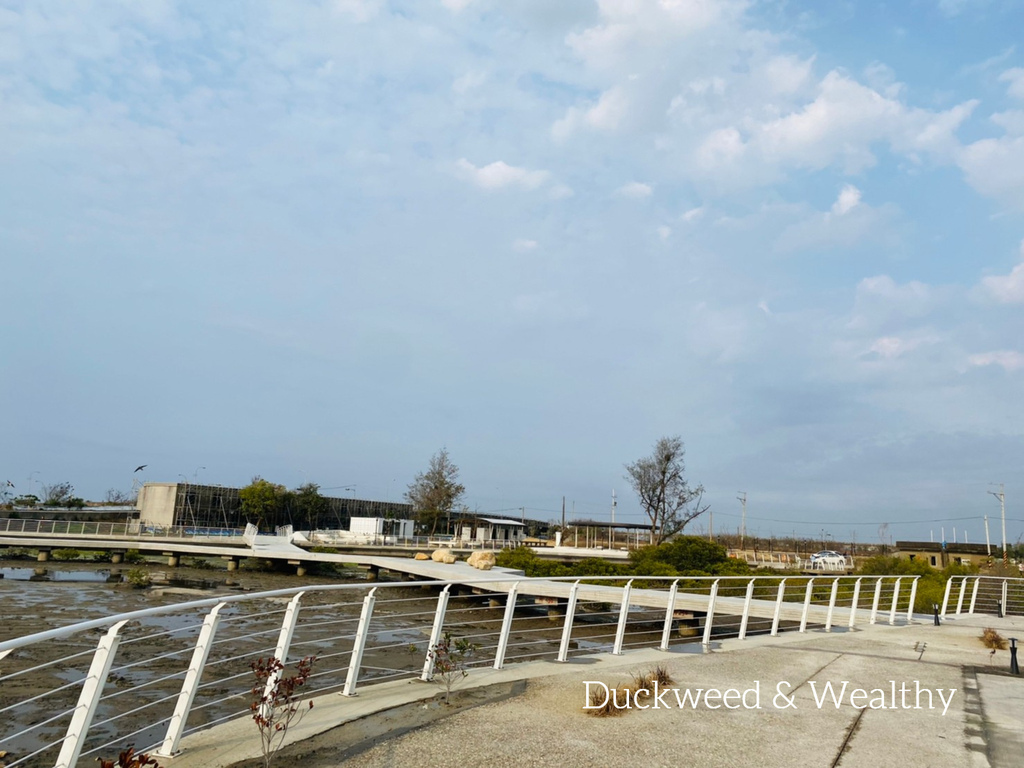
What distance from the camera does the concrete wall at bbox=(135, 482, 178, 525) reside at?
56.3 meters

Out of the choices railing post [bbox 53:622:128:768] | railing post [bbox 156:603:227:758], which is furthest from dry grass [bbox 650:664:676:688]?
railing post [bbox 53:622:128:768]

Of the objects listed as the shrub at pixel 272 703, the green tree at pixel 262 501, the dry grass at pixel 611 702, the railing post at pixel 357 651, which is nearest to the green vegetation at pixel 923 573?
the dry grass at pixel 611 702

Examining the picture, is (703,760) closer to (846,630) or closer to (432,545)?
(846,630)

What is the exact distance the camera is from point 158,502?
2255 inches

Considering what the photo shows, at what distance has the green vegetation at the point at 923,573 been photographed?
19766 mm

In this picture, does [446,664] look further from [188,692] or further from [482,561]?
[482,561]

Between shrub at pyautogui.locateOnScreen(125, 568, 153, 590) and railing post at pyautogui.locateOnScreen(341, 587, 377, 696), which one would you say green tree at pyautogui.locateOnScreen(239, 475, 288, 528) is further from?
railing post at pyautogui.locateOnScreen(341, 587, 377, 696)

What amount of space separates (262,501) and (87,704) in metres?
57.5

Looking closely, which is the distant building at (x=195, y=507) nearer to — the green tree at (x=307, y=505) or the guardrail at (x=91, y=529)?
the green tree at (x=307, y=505)

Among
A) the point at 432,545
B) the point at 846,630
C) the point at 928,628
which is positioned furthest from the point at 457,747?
the point at 432,545

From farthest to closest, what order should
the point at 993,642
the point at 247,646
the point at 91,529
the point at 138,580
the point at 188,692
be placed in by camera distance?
the point at 91,529
the point at 138,580
the point at 247,646
the point at 993,642
the point at 188,692

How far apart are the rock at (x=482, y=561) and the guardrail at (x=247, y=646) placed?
4385 mm

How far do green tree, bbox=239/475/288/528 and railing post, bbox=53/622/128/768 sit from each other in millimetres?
57346

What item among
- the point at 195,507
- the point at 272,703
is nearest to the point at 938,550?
the point at 195,507
